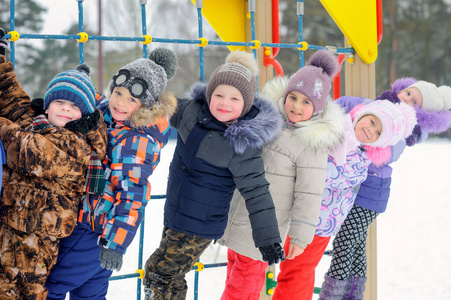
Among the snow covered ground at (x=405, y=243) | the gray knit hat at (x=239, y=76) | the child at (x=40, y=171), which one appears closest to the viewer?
the child at (x=40, y=171)

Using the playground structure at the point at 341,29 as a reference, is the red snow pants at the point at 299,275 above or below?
below

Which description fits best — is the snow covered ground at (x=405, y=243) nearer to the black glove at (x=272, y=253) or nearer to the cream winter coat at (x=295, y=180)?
the cream winter coat at (x=295, y=180)

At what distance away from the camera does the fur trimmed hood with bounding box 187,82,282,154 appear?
2.10 m

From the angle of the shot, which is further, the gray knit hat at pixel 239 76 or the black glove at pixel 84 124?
the gray knit hat at pixel 239 76

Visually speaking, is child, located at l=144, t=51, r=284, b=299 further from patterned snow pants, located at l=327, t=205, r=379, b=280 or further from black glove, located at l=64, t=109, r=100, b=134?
patterned snow pants, located at l=327, t=205, r=379, b=280

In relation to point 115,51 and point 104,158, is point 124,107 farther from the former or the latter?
point 115,51

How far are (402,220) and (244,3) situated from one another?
6111 mm

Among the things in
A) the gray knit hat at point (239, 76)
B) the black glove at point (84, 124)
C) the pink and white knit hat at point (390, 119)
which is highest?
the gray knit hat at point (239, 76)

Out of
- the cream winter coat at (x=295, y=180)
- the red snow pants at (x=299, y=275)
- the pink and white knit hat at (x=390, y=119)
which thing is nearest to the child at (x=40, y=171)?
the cream winter coat at (x=295, y=180)

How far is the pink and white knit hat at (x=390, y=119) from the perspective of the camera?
2.51 metres

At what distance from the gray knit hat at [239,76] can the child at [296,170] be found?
0.17 meters

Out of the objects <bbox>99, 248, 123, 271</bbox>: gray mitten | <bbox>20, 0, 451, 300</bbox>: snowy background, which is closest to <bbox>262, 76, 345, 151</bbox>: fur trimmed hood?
<bbox>99, 248, 123, 271</bbox>: gray mitten

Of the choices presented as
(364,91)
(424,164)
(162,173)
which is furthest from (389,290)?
(424,164)

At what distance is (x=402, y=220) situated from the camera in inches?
317
